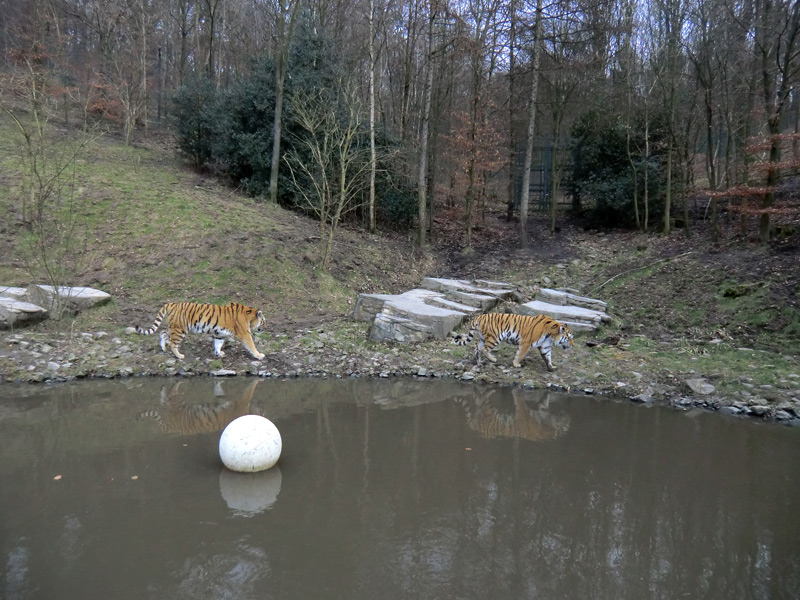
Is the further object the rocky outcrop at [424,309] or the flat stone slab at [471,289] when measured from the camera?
the flat stone slab at [471,289]

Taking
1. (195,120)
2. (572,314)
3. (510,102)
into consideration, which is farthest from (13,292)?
(510,102)

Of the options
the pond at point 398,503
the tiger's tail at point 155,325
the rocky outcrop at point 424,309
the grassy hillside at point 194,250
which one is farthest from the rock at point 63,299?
the rocky outcrop at point 424,309

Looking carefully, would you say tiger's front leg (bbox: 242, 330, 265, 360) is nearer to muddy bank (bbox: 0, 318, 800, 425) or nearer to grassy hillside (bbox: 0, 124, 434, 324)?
muddy bank (bbox: 0, 318, 800, 425)

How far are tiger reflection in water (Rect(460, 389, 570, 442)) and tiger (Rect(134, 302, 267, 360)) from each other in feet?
14.5

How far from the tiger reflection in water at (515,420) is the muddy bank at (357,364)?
970 millimetres

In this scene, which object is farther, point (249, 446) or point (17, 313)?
point (17, 313)

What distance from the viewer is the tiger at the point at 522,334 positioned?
10.3 m

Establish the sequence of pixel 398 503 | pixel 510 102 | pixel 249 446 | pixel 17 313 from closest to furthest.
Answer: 1. pixel 398 503
2. pixel 249 446
3. pixel 17 313
4. pixel 510 102

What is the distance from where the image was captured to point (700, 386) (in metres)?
9.00

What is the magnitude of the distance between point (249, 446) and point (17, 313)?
7732mm

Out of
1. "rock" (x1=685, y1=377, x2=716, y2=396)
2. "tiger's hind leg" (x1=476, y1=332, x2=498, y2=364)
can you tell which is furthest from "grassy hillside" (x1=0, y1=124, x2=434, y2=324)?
"rock" (x1=685, y1=377, x2=716, y2=396)

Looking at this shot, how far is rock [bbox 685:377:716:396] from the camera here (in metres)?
8.89

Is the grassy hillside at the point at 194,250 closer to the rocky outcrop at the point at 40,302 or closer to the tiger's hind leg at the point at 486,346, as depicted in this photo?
the rocky outcrop at the point at 40,302

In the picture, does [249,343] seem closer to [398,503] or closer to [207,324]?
[207,324]
